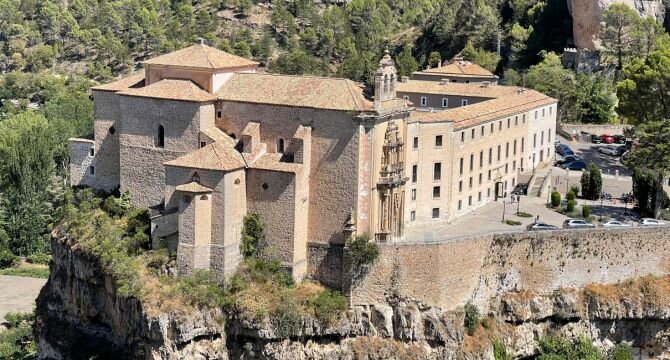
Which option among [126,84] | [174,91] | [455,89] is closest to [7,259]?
[126,84]

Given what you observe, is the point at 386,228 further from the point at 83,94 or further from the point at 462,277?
the point at 83,94

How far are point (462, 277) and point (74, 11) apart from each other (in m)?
121

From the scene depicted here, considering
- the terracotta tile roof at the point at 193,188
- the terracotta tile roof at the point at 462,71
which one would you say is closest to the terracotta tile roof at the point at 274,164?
the terracotta tile roof at the point at 193,188

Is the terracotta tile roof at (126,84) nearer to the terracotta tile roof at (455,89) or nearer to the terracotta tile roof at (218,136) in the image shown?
the terracotta tile roof at (218,136)

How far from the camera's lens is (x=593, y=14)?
106m

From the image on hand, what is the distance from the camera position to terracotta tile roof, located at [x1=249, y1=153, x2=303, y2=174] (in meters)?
53.0

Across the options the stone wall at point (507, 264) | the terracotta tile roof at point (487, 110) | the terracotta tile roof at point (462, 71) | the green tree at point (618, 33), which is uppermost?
the green tree at point (618, 33)

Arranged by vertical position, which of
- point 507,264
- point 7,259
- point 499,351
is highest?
Answer: point 507,264

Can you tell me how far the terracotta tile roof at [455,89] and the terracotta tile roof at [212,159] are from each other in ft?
78.5


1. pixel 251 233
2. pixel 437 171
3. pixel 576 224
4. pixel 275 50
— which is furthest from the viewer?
pixel 275 50

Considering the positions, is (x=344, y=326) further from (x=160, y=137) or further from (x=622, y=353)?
(x=622, y=353)

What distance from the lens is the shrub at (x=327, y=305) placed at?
5266 centimetres

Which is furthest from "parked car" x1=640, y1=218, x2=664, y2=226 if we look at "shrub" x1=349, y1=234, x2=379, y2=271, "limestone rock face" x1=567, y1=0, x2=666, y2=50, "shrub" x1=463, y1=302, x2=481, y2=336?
"limestone rock face" x1=567, y1=0, x2=666, y2=50

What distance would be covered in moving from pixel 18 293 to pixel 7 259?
5.12m
